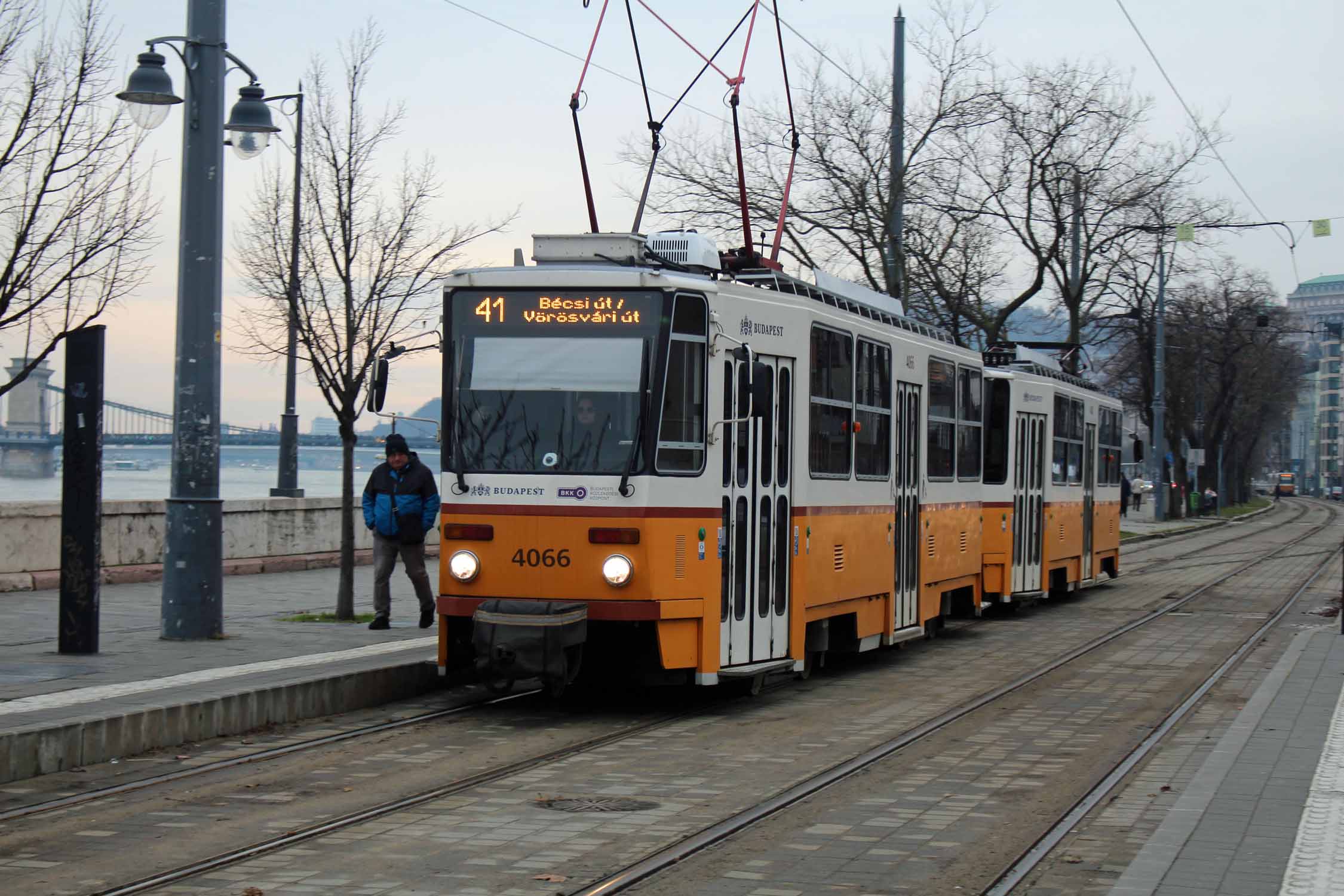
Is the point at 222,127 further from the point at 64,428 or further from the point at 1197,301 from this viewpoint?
the point at 1197,301

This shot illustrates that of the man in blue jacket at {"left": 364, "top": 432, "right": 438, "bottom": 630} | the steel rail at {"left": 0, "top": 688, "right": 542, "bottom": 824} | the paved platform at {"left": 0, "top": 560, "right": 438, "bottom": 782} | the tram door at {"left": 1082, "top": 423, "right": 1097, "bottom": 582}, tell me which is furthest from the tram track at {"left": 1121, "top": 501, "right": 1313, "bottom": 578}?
the steel rail at {"left": 0, "top": 688, "right": 542, "bottom": 824}

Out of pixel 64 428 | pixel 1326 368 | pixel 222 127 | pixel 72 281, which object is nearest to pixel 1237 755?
pixel 64 428

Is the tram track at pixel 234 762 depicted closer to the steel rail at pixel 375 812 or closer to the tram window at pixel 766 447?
the steel rail at pixel 375 812

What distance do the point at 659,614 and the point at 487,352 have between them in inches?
86.9

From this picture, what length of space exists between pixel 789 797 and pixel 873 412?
677 cm

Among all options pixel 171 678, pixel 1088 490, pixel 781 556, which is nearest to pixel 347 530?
pixel 171 678

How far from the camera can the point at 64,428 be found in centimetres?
1298

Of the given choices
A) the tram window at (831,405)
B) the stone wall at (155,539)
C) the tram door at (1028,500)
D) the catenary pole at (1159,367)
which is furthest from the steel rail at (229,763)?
the catenary pole at (1159,367)

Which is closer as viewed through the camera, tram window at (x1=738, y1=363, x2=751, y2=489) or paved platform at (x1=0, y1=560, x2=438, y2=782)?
paved platform at (x1=0, y1=560, x2=438, y2=782)

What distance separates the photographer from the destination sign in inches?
453

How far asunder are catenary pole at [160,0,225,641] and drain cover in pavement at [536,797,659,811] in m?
6.32

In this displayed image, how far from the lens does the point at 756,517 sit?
40.4ft

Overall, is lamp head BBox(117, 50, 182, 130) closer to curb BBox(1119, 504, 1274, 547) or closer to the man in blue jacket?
the man in blue jacket

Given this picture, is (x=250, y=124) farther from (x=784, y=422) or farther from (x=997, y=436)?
(x=997, y=436)
